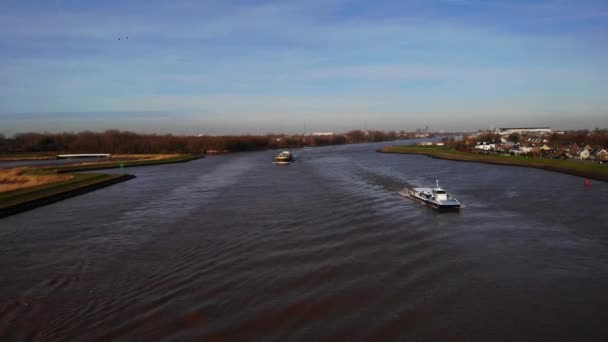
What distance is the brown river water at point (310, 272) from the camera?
27.4 ft

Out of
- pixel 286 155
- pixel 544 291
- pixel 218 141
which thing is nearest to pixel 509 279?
pixel 544 291

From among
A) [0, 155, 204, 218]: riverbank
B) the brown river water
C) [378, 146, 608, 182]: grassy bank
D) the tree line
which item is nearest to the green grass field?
[0, 155, 204, 218]: riverbank

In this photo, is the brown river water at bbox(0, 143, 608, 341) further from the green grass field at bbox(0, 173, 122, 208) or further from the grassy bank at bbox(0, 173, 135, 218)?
the green grass field at bbox(0, 173, 122, 208)

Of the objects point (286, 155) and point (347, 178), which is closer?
point (347, 178)

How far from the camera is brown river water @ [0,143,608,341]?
27.4 ft

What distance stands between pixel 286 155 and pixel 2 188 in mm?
34883

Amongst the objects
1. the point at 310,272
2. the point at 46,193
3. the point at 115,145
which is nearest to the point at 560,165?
the point at 310,272

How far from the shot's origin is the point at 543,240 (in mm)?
14266

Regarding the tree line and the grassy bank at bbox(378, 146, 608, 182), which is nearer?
the grassy bank at bbox(378, 146, 608, 182)

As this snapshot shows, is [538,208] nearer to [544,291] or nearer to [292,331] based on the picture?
[544,291]

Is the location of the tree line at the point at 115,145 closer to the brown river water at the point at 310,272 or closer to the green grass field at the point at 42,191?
the green grass field at the point at 42,191

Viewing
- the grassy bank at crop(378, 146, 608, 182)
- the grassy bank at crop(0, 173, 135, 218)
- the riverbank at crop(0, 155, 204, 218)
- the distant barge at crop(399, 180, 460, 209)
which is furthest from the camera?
the grassy bank at crop(378, 146, 608, 182)

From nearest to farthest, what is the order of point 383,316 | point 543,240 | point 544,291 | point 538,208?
point 383,316
point 544,291
point 543,240
point 538,208

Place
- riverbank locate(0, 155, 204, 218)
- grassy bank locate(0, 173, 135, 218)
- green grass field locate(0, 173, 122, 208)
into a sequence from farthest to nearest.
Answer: green grass field locate(0, 173, 122, 208), riverbank locate(0, 155, 204, 218), grassy bank locate(0, 173, 135, 218)
